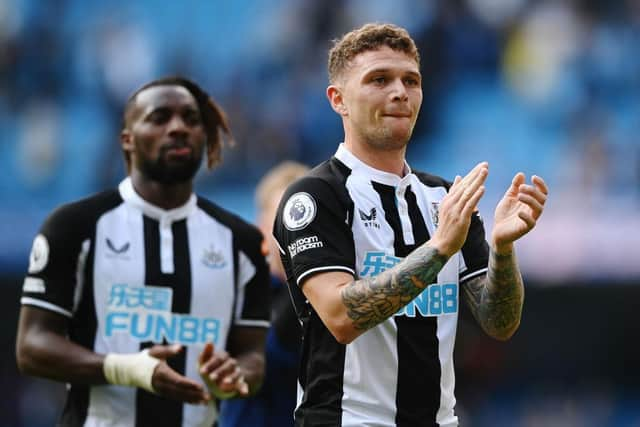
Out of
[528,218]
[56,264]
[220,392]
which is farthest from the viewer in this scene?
[56,264]

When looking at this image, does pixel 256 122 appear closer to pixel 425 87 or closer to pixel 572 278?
pixel 425 87

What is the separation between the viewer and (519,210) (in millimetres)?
3848

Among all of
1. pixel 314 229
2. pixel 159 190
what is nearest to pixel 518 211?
pixel 314 229

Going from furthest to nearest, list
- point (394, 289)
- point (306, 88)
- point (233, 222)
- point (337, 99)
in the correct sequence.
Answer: point (306, 88)
point (233, 222)
point (337, 99)
point (394, 289)

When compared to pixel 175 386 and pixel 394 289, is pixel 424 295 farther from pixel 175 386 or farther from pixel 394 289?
pixel 175 386

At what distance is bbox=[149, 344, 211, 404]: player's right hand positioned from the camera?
15.4 ft

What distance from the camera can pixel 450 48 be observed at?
14.0m

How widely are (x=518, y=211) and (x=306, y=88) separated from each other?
10.3 meters

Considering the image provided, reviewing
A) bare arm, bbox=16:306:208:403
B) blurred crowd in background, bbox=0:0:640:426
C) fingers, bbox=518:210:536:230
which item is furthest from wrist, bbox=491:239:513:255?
blurred crowd in background, bbox=0:0:640:426

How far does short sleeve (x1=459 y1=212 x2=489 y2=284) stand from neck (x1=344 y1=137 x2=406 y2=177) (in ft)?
1.19

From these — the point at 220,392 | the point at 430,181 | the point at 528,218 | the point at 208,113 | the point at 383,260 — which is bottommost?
the point at 220,392

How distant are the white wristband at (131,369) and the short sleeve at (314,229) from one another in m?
1.07

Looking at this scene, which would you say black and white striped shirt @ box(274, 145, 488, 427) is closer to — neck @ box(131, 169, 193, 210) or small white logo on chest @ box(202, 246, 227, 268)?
small white logo on chest @ box(202, 246, 227, 268)

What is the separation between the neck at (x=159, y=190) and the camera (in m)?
5.42
